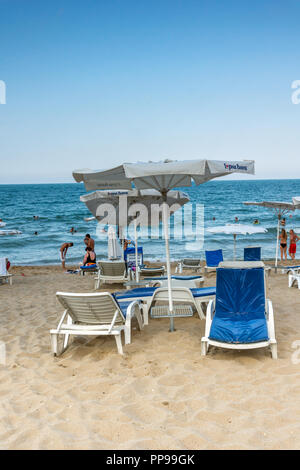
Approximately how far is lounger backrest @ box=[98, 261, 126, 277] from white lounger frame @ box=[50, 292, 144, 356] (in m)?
4.59

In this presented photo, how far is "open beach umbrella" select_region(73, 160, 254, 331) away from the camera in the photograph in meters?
3.92

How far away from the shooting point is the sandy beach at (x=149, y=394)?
2.48 metres

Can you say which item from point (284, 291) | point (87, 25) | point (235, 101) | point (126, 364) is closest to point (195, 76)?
point (235, 101)

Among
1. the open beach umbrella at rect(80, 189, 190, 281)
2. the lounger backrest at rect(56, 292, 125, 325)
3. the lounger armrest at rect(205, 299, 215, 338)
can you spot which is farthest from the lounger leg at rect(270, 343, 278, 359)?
the open beach umbrella at rect(80, 189, 190, 281)

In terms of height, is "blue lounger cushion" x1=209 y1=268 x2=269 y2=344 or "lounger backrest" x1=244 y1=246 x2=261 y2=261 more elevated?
"blue lounger cushion" x1=209 y1=268 x2=269 y2=344

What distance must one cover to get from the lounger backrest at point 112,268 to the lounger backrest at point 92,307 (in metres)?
4.60

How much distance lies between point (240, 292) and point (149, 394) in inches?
80.6

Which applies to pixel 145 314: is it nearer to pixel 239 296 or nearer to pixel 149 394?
pixel 239 296

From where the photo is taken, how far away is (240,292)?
15.2ft

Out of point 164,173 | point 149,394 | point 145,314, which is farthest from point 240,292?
point 149,394

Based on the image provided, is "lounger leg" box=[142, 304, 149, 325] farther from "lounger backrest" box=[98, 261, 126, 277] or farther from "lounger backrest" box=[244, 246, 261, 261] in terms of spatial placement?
"lounger backrest" box=[244, 246, 261, 261]

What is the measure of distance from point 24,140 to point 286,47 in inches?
900

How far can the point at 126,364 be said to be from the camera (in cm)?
379

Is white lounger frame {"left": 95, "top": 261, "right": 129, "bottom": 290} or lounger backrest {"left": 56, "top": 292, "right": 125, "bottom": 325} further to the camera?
white lounger frame {"left": 95, "top": 261, "right": 129, "bottom": 290}
